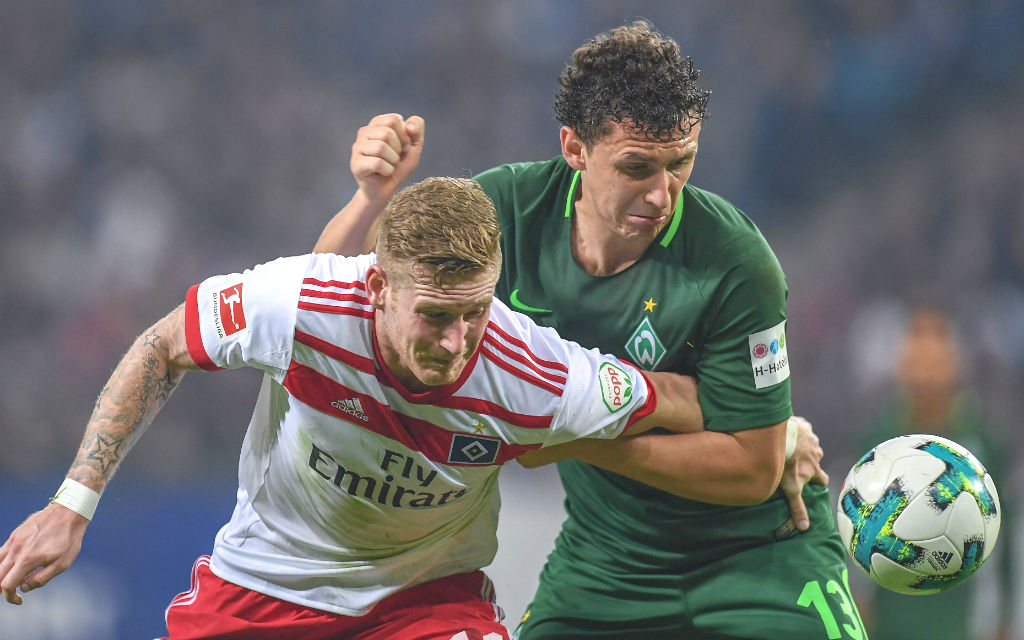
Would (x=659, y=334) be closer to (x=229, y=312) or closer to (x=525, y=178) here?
(x=525, y=178)

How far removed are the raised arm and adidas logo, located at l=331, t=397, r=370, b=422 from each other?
0.63 meters

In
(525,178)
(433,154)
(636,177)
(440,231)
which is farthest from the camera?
(433,154)

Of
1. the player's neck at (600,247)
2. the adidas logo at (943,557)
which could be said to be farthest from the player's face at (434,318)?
the adidas logo at (943,557)

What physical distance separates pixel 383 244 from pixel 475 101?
545 centimetres

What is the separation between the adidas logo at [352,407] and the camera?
8.14 ft

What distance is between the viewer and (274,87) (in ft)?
24.6

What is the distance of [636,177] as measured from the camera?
8.73 ft

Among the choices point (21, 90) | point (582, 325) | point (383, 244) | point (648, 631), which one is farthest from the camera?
point (21, 90)

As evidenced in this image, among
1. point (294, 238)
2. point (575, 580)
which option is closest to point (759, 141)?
point (294, 238)

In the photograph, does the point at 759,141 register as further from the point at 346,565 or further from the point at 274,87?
the point at 346,565

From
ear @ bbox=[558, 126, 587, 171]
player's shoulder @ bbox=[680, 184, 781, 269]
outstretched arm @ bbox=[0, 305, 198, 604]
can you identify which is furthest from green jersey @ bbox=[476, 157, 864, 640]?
outstretched arm @ bbox=[0, 305, 198, 604]

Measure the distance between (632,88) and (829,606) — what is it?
1.58m

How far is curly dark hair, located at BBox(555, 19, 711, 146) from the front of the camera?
2611 mm

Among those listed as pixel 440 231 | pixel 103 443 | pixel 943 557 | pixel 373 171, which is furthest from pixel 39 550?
pixel 943 557
